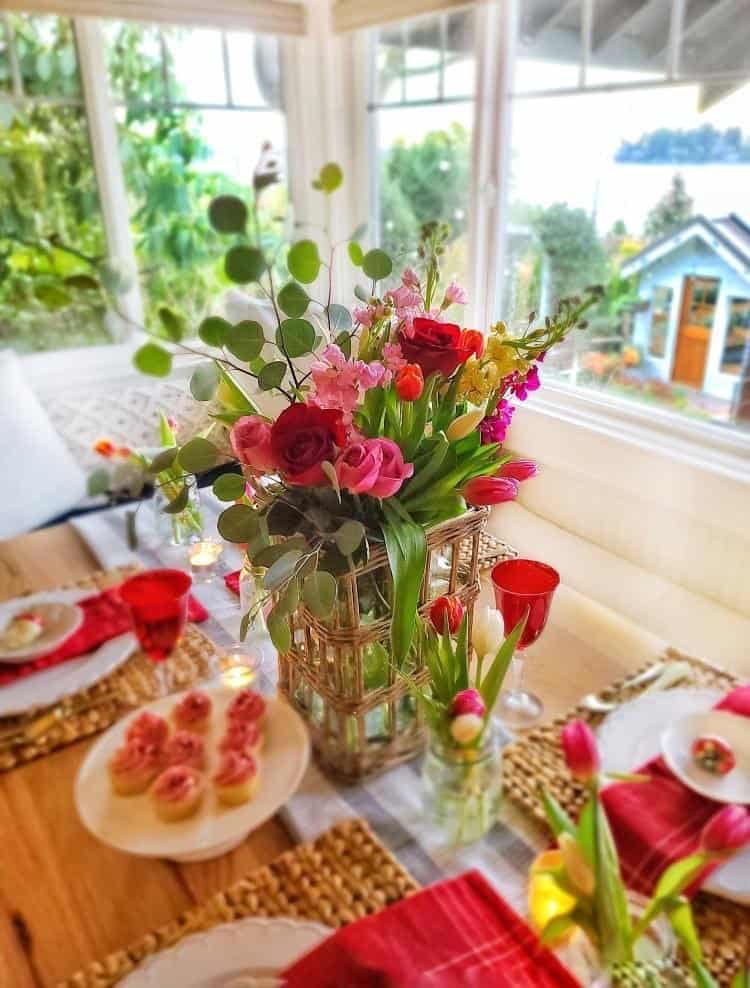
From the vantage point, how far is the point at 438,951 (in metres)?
0.55

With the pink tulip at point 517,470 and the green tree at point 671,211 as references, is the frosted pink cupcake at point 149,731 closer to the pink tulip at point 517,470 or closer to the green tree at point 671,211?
the pink tulip at point 517,470

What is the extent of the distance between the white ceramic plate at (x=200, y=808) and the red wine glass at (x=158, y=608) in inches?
3.8

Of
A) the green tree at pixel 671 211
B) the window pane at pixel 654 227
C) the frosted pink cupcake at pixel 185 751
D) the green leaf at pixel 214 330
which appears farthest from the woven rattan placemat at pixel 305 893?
the green tree at pixel 671 211

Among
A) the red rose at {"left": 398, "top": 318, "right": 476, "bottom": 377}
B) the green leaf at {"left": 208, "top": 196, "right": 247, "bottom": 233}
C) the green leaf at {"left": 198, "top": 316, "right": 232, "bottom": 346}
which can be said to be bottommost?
the red rose at {"left": 398, "top": 318, "right": 476, "bottom": 377}

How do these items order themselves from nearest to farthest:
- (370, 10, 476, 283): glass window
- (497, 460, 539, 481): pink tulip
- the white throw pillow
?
(497, 460, 539, 481): pink tulip, the white throw pillow, (370, 10, 476, 283): glass window

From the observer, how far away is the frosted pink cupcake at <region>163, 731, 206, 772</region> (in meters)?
0.73

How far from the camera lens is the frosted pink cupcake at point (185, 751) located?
73 centimetres

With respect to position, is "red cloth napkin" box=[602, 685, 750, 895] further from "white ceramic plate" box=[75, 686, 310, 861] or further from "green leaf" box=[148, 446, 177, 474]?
"green leaf" box=[148, 446, 177, 474]

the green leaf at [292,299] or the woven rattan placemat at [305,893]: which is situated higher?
the green leaf at [292,299]

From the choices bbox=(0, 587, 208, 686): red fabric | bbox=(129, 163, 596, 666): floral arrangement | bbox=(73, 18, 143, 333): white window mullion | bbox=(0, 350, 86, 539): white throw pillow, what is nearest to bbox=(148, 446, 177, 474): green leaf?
bbox=(129, 163, 596, 666): floral arrangement

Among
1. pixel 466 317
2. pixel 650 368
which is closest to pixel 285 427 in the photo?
pixel 466 317

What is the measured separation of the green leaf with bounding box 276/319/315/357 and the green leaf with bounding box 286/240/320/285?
1.2 inches

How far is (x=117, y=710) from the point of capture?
84 cm

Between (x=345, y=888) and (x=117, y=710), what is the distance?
0.36 meters
